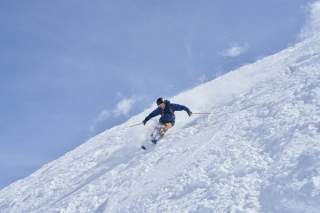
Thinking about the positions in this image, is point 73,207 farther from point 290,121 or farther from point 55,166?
point 55,166

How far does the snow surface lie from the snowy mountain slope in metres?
0.03

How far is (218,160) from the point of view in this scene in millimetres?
12609

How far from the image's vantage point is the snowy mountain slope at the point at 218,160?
1051 centimetres

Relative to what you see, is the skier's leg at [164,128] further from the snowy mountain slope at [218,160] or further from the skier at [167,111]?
the snowy mountain slope at [218,160]

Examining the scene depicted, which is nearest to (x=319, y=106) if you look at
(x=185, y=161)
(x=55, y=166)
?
(x=185, y=161)

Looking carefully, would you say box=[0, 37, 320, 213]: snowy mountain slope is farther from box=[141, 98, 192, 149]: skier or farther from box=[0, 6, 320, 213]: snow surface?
box=[141, 98, 192, 149]: skier

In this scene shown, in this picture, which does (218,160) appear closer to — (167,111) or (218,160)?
(218,160)

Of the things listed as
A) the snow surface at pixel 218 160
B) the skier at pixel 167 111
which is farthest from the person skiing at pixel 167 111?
the snow surface at pixel 218 160

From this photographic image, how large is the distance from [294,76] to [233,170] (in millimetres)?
6211

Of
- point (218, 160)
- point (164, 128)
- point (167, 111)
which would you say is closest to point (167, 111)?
point (167, 111)

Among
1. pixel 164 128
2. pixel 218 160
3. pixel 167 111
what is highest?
pixel 167 111

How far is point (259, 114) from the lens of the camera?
1473 centimetres

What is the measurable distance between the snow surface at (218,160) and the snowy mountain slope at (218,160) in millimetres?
27

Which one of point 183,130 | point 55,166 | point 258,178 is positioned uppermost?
point 55,166
